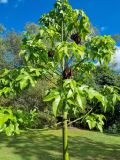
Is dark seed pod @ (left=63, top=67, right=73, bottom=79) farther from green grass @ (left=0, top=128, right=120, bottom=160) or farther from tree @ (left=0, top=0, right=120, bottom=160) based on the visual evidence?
green grass @ (left=0, top=128, right=120, bottom=160)

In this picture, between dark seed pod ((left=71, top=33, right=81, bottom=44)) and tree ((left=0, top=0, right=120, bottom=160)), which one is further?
dark seed pod ((left=71, top=33, right=81, bottom=44))

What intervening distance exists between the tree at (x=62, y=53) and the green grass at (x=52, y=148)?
7314 millimetres

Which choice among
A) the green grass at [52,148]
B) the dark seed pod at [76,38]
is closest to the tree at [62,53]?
the dark seed pod at [76,38]

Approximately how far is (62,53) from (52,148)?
10551 millimetres

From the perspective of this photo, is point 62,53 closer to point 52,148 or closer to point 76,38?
point 76,38

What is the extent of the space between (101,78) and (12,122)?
24058 mm

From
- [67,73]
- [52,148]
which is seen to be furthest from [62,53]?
[52,148]

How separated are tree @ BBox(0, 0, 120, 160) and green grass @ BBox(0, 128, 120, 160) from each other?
24.0ft

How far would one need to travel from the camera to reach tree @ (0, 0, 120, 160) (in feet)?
15.2

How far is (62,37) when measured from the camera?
554 centimetres

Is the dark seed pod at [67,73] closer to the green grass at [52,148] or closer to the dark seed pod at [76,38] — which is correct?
the dark seed pod at [76,38]

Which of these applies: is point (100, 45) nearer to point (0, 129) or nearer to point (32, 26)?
point (0, 129)

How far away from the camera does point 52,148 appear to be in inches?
570

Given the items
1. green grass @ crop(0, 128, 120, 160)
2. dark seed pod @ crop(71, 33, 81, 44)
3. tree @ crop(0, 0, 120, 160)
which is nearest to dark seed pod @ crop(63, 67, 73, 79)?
tree @ crop(0, 0, 120, 160)
